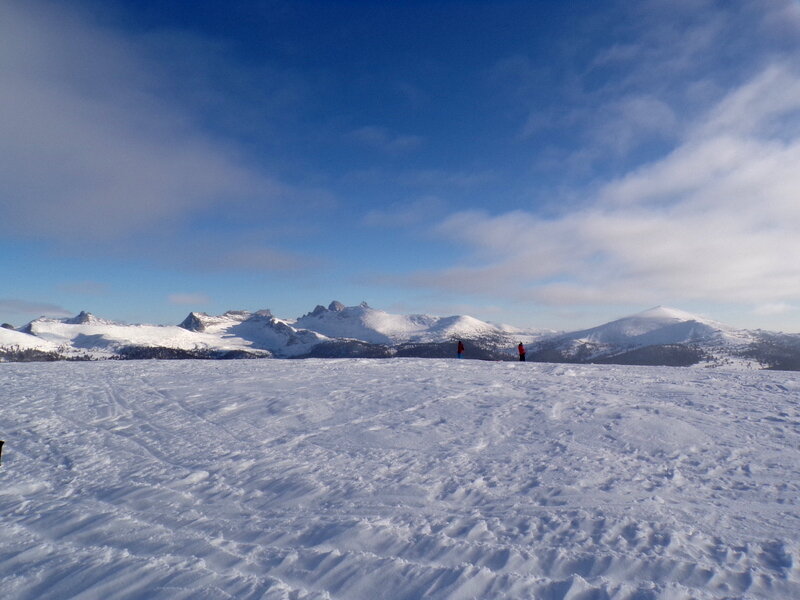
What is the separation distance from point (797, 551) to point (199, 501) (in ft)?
29.3

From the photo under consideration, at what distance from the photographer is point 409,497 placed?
25.5 ft

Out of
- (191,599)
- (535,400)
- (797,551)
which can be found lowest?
(191,599)

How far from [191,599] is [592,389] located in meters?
15.3

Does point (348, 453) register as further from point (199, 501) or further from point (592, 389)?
point (592, 389)

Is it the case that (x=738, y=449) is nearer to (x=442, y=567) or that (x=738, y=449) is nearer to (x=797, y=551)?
(x=797, y=551)

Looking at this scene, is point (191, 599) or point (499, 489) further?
point (499, 489)

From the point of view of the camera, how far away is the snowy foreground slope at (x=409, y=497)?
216 inches

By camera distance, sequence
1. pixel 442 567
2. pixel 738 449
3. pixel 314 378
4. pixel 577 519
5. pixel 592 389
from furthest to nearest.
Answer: pixel 314 378 → pixel 592 389 → pixel 738 449 → pixel 577 519 → pixel 442 567

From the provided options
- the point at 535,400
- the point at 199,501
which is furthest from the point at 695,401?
the point at 199,501

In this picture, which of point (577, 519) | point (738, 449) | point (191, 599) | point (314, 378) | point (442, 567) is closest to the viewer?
point (191, 599)

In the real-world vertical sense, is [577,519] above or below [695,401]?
below

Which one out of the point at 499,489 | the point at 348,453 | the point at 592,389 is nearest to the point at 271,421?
the point at 348,453

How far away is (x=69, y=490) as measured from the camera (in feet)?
28.4

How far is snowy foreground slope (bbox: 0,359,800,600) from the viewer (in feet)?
18.0
